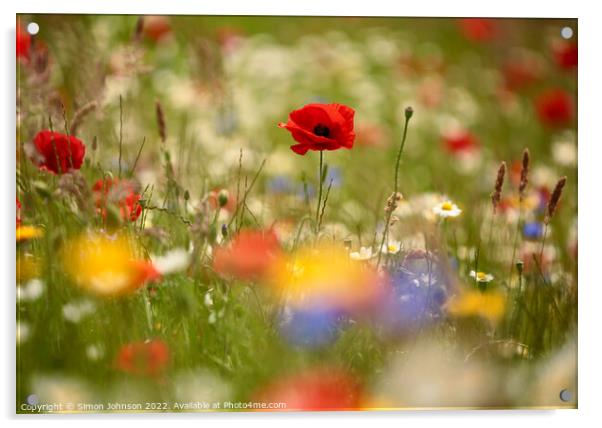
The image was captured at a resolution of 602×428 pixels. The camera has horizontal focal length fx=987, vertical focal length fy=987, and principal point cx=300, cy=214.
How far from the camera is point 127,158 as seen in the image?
6.73 ft

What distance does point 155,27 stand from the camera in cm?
209

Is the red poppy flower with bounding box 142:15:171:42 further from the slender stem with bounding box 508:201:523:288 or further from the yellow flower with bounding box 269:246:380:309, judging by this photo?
the slender stem with bounding box 508:201:523:288

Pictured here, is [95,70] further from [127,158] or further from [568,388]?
[568,388]

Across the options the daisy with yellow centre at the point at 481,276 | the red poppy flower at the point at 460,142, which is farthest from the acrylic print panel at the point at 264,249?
the red poppy flower at the point at 460,142

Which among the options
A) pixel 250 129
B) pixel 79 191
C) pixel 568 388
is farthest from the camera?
pixel 250 129

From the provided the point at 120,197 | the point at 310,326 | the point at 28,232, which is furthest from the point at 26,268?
the point at 310,326

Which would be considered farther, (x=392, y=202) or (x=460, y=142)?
(x=460, y=142)

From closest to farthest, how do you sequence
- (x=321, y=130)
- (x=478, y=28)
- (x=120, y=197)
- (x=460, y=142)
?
(x=321, y=130)
(x=120, y=197)
(x=478, y=28)
(x=460, y=142)

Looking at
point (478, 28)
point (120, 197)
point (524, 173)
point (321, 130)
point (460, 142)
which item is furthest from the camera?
point (460, 142)

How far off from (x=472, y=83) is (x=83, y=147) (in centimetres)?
95

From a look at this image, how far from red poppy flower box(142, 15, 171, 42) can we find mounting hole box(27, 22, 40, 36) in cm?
21

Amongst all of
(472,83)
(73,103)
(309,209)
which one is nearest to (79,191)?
(73,103)

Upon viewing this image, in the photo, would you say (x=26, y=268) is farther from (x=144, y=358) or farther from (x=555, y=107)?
(x=555, y=107)
